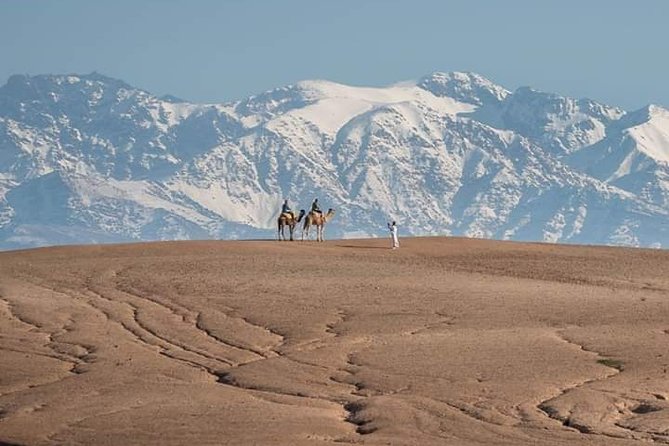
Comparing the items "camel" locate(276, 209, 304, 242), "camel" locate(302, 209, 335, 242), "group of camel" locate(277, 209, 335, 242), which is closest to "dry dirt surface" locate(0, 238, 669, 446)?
"camel" locate(302, 209, 335, 242)

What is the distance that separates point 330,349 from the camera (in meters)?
31.4

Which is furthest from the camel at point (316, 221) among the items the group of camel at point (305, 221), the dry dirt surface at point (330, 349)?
the dry dirt surface at point (330, 349)

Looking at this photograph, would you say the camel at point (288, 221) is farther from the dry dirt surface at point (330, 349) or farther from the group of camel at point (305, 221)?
the dry dirt surface at point (330, 349)

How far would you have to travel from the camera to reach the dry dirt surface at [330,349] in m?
24.6

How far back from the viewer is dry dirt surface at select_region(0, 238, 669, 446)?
80.6 ft

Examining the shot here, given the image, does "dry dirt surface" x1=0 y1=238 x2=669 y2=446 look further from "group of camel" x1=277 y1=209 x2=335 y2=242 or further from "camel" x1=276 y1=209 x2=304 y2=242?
"camel" x1=276 y1=209 x2=304 y2=242

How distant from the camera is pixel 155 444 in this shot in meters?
23.6

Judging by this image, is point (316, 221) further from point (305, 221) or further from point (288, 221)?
point (288, 221)

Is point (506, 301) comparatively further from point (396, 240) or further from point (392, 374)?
point (396, 240)

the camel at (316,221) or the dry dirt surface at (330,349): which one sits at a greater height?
the camel at (316,221)

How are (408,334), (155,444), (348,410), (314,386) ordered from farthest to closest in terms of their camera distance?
(408,334) < (314,386) < (348,410) < (155,444)

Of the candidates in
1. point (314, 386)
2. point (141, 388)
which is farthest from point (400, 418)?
point (141, 388)

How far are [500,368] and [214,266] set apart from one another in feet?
61.0

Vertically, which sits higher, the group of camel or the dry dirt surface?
the group of camel
